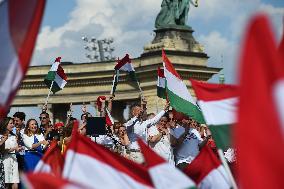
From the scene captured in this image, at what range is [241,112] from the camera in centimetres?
396

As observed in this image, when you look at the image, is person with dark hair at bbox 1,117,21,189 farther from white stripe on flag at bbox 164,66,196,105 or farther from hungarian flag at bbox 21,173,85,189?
hungarian flag at bbox 21,173,85,189

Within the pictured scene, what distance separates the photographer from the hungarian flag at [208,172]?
26.1 feet

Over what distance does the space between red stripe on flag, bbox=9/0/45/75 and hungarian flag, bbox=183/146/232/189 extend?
2.35 meters

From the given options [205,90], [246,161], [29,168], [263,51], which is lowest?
[246,161]

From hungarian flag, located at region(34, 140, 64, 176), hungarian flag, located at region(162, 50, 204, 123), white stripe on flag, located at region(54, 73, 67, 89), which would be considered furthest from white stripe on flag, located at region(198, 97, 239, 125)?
white stripe on flag, located at region(54, 73, 67, 89)

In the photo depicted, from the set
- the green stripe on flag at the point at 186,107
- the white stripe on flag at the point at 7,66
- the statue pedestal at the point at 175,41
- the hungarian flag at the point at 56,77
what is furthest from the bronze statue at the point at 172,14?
the white stripe on flag at the point at 7,66

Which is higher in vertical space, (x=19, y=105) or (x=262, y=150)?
(x=19, y=105)

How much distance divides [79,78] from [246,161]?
55112 mm

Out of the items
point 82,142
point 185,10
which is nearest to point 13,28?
point 82,142

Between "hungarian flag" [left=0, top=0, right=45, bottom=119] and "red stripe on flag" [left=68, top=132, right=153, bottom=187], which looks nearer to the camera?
"red stripe on flag" [left=68, top=132, right=153, bottom=187]

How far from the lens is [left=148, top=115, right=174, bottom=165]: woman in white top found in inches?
538

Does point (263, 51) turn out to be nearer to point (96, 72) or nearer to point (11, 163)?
point (11, 163)

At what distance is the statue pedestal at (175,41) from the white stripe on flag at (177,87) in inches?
1616

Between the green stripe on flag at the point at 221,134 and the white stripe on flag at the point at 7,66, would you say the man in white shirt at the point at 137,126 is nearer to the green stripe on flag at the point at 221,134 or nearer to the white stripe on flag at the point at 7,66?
the green stripe on flag at the point at 221,134
